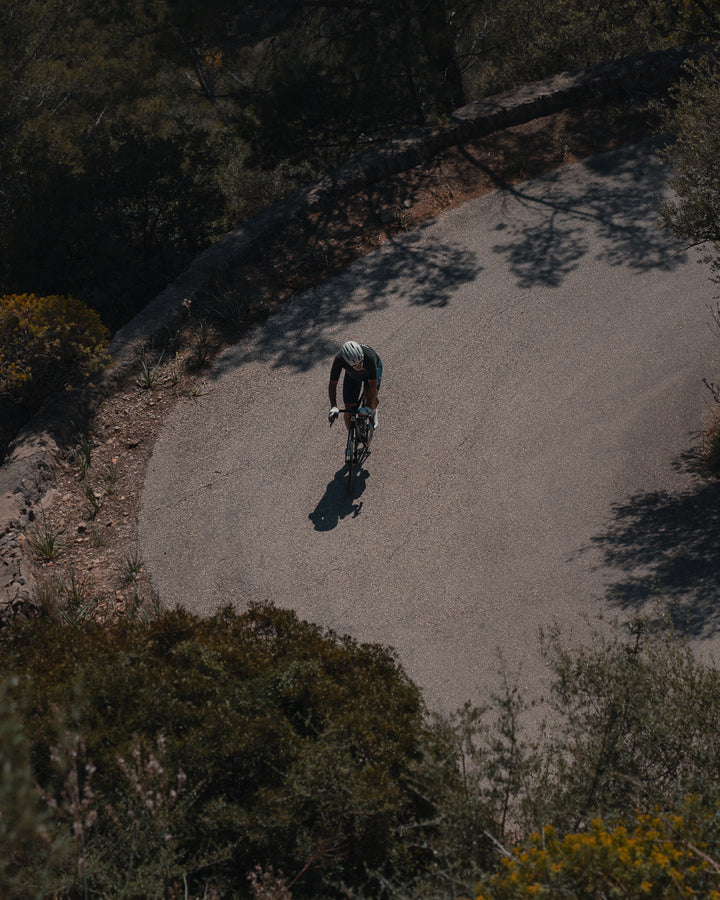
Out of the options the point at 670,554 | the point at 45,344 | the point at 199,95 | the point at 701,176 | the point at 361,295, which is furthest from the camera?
the point at 199,95

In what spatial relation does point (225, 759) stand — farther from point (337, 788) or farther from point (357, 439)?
point (357, 439)

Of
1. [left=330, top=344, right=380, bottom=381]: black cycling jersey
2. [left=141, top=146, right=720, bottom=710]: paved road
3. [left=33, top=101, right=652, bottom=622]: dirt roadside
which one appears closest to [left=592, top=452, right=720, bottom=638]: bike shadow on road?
[left=141, top=146, right=720, bottom=710]: paved road

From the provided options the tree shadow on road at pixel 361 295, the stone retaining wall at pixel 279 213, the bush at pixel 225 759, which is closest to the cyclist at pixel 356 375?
the tree shadow on road at pixel 361 295

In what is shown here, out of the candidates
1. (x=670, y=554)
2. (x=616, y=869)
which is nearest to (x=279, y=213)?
(x=670, y=554)

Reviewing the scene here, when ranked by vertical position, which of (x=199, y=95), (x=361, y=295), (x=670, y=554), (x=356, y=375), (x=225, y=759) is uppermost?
(x=199, y=95)

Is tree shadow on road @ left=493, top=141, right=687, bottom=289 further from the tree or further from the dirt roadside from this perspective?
the tree

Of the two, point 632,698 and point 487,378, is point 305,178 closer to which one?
point 487,378

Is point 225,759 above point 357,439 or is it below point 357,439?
above

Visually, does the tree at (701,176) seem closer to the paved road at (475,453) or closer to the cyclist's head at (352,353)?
the paved road at (475,453)

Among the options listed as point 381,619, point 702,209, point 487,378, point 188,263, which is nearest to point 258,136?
point 188,263
